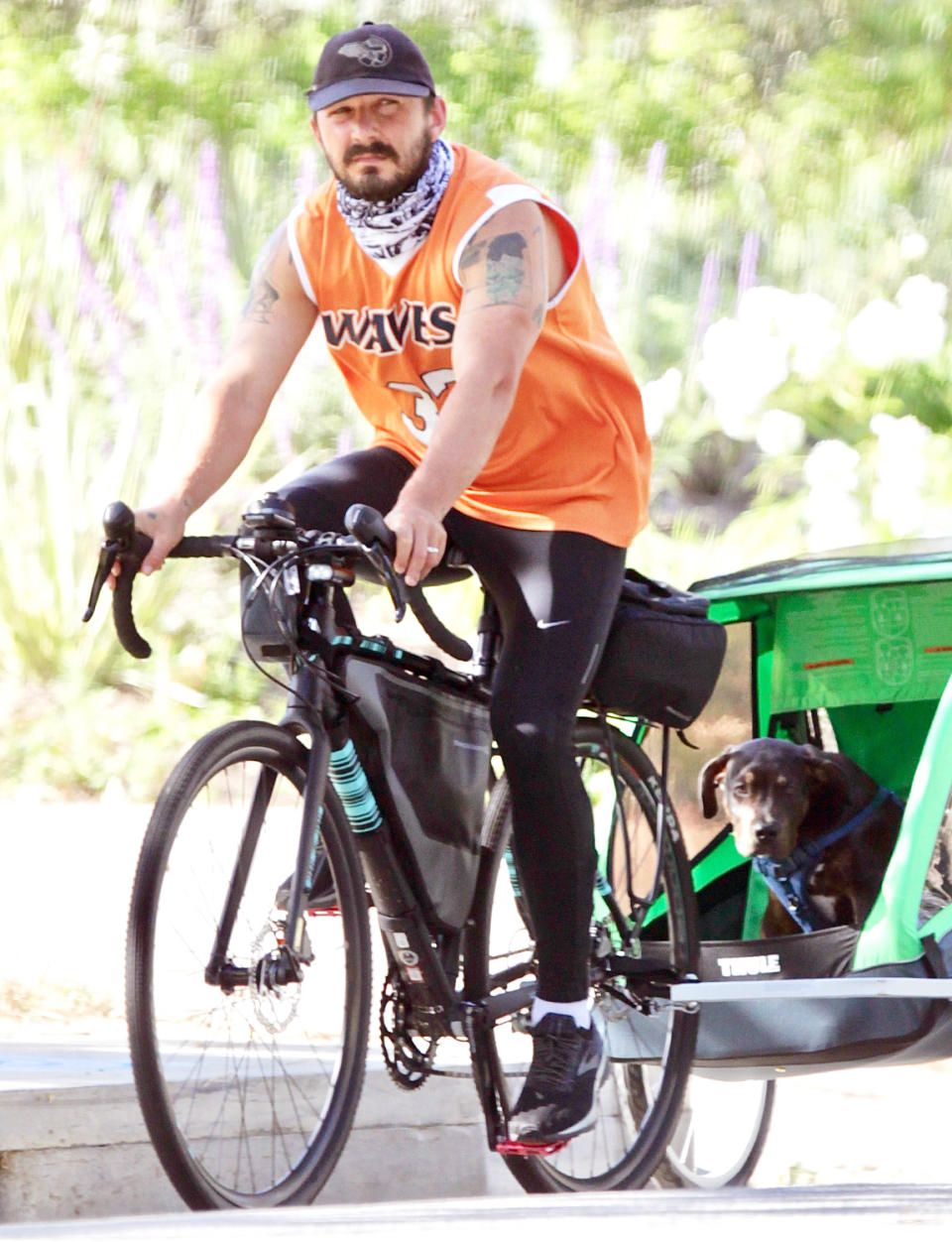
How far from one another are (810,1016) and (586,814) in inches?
28.1

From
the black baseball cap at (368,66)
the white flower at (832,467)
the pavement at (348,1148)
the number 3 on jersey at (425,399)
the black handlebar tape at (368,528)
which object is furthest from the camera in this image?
the white flower at (832,467)

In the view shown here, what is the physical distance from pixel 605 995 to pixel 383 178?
5.42 feet

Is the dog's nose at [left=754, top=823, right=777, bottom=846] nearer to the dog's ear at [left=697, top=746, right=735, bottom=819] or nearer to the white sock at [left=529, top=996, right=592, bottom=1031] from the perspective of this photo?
the dog's ear at [left=697, top=746, right=735, bottom=819]

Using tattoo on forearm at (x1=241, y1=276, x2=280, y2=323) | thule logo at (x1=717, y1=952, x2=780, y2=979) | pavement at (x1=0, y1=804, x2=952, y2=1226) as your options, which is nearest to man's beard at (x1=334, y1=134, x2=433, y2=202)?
tattoo on forearm at (x1=241, y1=276, x2=280, y2=323)

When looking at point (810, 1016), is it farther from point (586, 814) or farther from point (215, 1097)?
point (215, 1097)

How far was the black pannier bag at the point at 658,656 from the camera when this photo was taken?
11.7 feet

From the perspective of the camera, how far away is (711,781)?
4363mm

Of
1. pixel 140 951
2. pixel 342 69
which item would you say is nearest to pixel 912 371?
pixel 342 69

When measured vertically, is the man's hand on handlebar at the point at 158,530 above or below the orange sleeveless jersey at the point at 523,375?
below

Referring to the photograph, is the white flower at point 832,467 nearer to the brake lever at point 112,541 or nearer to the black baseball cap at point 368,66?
the black baseball cap at point 368,66

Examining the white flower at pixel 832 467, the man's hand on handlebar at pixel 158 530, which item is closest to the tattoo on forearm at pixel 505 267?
A: the man's hand on handlebar at pixel 158 530

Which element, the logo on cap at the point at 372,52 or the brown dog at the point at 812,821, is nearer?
the logo on cap at the point at 372,52

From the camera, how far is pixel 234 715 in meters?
7.79

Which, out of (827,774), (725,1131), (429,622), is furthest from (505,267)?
(725,1131)
